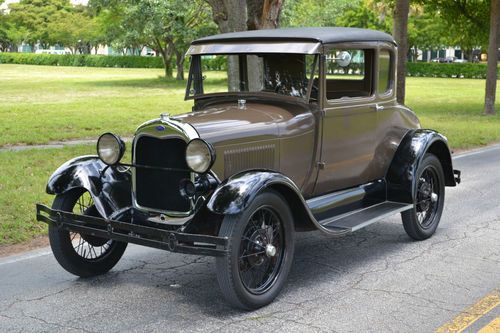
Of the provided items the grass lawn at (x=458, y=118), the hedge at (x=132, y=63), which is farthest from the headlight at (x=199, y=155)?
the hedge at (x=132, y=63)

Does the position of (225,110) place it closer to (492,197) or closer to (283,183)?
(283,183)

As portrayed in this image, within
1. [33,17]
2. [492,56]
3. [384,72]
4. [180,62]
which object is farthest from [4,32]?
[384,72]

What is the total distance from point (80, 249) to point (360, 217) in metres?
2.42

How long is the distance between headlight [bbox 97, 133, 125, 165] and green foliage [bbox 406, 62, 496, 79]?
175 ft

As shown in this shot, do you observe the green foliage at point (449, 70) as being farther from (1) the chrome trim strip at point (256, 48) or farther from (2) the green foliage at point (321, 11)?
(1) the chrome trim strip at point (256, 48)

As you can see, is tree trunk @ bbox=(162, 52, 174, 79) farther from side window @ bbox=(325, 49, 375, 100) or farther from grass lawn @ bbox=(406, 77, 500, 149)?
side window @ bbox=(325, 49, 375, 100)

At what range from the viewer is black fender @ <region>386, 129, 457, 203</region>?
6426 mm

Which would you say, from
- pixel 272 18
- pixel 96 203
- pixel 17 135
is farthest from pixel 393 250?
pixel 17 135

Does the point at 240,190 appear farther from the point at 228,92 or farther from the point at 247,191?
the point at 228,92

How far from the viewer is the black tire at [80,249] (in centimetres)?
532

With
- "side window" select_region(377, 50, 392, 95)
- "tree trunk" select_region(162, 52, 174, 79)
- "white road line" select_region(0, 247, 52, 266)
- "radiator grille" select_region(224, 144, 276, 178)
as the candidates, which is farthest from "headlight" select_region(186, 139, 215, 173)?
"tree trunk" select_region(162, 52, 174, 79)

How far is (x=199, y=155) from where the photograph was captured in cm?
471

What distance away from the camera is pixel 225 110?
5.56m

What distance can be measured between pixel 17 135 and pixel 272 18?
5.87 metres
